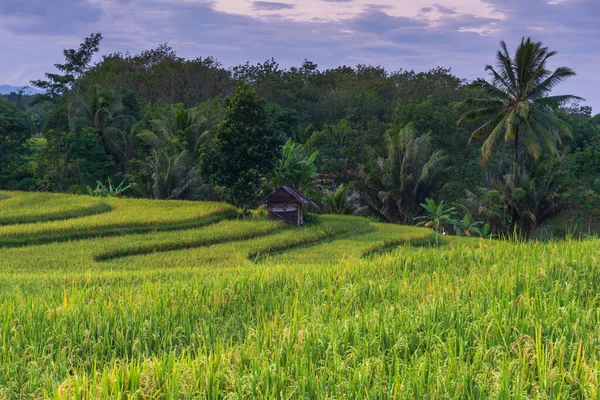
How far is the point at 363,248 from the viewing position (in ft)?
51.6

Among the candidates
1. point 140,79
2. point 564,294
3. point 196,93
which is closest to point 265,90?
point 196,93

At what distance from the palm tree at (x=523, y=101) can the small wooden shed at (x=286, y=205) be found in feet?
24.3

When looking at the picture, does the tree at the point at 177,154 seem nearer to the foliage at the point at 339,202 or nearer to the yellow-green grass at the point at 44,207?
the yellow-green grass at the point at 44,207

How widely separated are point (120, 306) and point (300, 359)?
2.29m

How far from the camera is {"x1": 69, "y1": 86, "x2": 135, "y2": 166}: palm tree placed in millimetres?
29734

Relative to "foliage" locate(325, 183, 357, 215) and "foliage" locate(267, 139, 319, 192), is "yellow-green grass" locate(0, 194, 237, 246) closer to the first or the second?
"foliage" locate(267, 139, 319, 192)

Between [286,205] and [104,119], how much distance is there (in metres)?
A: 15.9

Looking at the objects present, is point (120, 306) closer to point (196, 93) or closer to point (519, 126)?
point (519, 126)

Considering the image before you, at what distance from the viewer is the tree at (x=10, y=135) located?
31750 mm

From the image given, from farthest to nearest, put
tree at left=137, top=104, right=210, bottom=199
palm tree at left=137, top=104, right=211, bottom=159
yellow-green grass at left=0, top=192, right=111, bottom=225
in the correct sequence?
1. palm tree at left=137, top=104, right=211, bottom=159
2. tree at left=137, top=104, right=210, bottom=199
3. yellow-green grass at left=0, top=192, right=111, bottom=225

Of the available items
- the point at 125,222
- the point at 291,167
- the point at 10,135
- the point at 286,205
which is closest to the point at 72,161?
the point at 10,135

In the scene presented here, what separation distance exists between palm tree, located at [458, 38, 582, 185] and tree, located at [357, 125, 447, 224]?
2960mm

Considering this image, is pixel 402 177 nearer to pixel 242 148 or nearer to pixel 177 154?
pixel 242 148

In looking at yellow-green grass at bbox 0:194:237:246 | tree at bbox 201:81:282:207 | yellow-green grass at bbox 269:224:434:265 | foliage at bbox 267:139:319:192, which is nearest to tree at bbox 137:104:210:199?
yellow-green grass at bbox 0:194:237:246
